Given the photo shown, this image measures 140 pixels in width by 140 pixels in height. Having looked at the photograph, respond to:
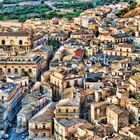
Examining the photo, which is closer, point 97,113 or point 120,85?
point 97,113

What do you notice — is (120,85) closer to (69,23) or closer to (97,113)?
(97,113)

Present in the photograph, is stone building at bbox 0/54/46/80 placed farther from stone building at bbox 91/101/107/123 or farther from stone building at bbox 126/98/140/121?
stone building at bbox 126/98/140/121

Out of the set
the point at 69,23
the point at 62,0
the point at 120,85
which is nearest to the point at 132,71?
the point at 120,85

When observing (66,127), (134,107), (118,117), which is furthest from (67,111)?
(134,107)

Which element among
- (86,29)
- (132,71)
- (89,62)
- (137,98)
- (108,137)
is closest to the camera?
(108,137)

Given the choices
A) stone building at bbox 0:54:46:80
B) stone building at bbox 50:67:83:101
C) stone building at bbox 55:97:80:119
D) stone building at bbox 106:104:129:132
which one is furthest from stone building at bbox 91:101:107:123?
stone building at bbox 0:54:46:80

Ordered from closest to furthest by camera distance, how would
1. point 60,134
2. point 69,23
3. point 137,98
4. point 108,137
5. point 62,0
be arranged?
point 108,137 < point 60,134 < point 137,98 < point 69,23 < point 62,0

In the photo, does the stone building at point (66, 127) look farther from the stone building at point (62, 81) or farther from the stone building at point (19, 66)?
the stone building at point (19, 66)

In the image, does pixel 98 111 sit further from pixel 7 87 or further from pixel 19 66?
pixel 19 66
